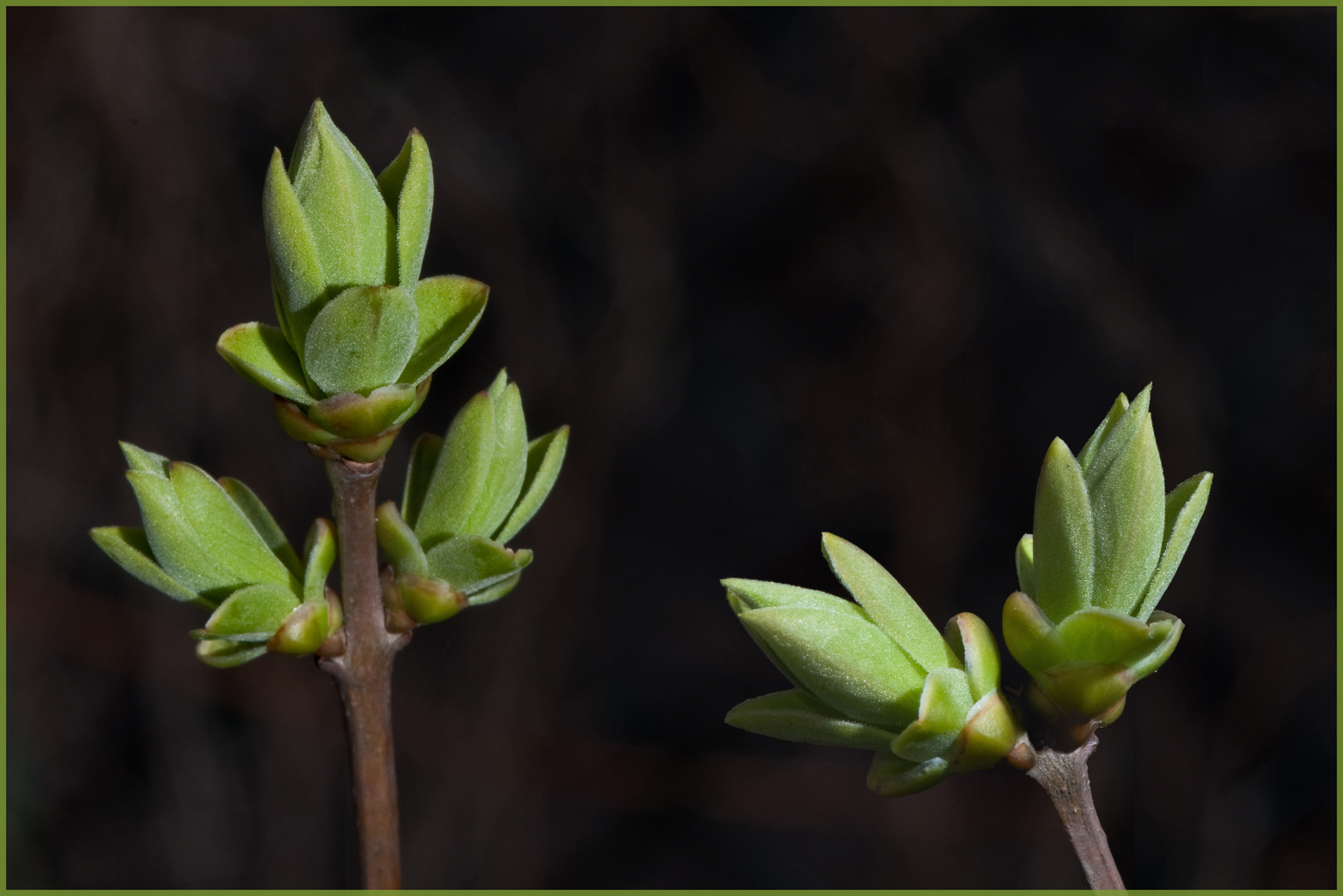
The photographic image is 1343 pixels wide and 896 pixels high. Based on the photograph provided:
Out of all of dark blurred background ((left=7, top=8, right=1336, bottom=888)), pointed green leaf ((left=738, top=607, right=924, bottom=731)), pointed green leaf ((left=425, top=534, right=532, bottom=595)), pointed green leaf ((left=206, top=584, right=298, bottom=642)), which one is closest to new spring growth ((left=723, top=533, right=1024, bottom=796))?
pointed green leaf ((left=738, top=607, right=924, bottom=731))

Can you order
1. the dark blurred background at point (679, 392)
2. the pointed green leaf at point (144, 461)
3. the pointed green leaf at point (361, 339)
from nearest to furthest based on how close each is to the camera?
the pointed green leaf at point (361, 339) → the pointed green leaf at point (144, 461) → the dark blurred background at point (679, 392)

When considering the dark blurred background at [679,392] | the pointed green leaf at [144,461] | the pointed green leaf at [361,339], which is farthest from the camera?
the dark blurred background at [679,392]

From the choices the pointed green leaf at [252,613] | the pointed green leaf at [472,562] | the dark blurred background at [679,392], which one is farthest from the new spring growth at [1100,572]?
the dark blurred background at [679,392]

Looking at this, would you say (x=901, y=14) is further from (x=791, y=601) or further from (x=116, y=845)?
(x=116, y=845)

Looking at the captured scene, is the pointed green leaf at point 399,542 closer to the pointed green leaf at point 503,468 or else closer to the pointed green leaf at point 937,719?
the pointed green leaf at point 503,468

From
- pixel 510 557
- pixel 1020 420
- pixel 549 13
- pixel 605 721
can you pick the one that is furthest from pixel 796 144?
pixel 510 557

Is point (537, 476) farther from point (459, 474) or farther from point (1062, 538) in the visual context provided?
point (1062, 538)

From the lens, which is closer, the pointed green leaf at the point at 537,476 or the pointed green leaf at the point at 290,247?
the pointed green leaf at the point at 290,247
